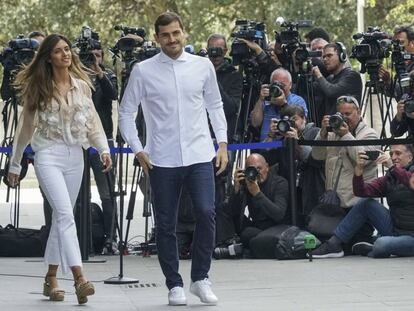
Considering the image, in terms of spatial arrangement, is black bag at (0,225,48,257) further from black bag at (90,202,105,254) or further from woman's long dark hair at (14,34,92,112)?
woman's long dark hair at (14,34,92,112)

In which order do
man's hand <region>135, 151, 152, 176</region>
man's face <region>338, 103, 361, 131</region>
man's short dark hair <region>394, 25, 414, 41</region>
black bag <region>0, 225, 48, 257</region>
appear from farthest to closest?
man's short dark hair <region>394, 25, 414, 41</region> → black bag <region>0, 225, 48, 257</region> → man's face <region>338, 103, 361, 131</region> → man's hand <region>135, 151, 152, 176</region>

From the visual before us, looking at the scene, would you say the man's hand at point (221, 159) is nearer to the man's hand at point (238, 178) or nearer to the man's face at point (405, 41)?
the man's hand at point (238, 178)

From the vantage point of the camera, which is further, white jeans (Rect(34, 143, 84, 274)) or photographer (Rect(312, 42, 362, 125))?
photographer (Rect(312, 42, 362, 125))

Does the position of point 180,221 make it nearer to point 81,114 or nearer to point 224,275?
point 224,275

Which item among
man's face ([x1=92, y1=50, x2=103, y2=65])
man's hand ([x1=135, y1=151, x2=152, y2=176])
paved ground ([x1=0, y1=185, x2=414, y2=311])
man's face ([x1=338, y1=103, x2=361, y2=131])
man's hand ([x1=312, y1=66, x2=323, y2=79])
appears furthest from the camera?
man's hand ([x1=312, y1=66, x2=323, y2=79])

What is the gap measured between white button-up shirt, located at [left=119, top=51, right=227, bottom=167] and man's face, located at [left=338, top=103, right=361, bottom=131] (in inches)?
130

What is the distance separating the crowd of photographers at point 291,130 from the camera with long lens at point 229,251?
19 millimetres

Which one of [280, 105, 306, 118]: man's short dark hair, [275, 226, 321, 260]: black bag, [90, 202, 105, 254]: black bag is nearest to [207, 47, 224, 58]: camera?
[280, 105, 306, 118]: man's short dark hair

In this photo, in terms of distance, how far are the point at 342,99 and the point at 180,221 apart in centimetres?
194

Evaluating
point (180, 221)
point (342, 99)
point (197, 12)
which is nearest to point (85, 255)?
point (180, 221)

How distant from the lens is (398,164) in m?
12.8

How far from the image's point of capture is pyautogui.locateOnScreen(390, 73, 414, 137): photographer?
42.4 ft

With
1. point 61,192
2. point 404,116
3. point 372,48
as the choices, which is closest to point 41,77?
point 61,192

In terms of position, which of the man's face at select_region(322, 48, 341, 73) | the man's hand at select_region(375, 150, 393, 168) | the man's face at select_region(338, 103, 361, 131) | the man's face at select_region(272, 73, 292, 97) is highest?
the man's face at select_region(322, 48, 341, 73)
